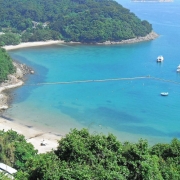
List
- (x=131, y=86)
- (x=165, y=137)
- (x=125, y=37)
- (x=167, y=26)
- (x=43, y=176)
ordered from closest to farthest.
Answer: (x=43, y=176) < (x=165, y=137) < (x=131, y=86) < (x=125, y=37) < (x=167, y=26)

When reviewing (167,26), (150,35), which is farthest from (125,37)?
(167,26)

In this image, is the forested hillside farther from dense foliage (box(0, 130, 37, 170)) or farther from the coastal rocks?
the coastal rocks

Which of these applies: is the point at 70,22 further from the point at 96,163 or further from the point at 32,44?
the point at 96,163

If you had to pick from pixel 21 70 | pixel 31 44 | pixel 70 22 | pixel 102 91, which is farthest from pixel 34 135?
pixel 70 22

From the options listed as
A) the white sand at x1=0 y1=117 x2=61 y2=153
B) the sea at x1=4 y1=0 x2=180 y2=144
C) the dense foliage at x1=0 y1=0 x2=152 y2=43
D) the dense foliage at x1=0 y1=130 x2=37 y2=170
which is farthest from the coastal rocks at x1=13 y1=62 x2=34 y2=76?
the dense foliage at x1=0 y1=130 x2=37 y2=170

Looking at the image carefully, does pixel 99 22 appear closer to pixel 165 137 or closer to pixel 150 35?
pixel 150 35
